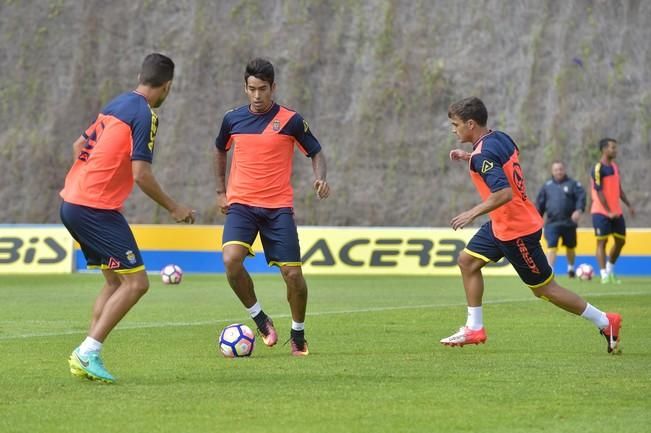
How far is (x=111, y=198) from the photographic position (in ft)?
29.5

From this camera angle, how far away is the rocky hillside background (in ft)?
124

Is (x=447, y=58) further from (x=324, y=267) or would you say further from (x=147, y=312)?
(x=147, y=312)

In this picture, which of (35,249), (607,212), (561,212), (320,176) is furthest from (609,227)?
(320,176)

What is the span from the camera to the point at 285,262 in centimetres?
1116

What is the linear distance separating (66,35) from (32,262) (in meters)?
14.8

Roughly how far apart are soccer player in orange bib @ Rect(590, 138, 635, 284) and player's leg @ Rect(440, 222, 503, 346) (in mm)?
12715

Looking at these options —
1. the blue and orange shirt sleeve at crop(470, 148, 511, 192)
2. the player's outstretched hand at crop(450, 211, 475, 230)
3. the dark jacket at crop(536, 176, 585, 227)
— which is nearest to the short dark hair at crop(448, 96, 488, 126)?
the blue and orange shirt sleeve at crop(470, 148, 511, 192)

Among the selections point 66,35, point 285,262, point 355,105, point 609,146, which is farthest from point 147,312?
point 66,35

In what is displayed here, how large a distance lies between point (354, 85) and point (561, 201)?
46.6 ft

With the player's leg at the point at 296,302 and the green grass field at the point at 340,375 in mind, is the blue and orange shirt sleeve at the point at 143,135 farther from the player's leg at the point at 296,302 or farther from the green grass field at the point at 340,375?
the player's leg at the point at 296,302

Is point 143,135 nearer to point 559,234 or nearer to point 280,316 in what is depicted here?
point 280,316

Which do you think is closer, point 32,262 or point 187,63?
point 32,262

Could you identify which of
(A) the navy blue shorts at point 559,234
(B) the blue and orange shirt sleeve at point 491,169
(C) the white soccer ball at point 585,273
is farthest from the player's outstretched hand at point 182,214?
(A) the navy blue shorts at point 559,234

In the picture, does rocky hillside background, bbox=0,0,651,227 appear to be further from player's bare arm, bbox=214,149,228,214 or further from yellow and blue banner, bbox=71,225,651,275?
player's bare arm, bbox=214,149,228,214
